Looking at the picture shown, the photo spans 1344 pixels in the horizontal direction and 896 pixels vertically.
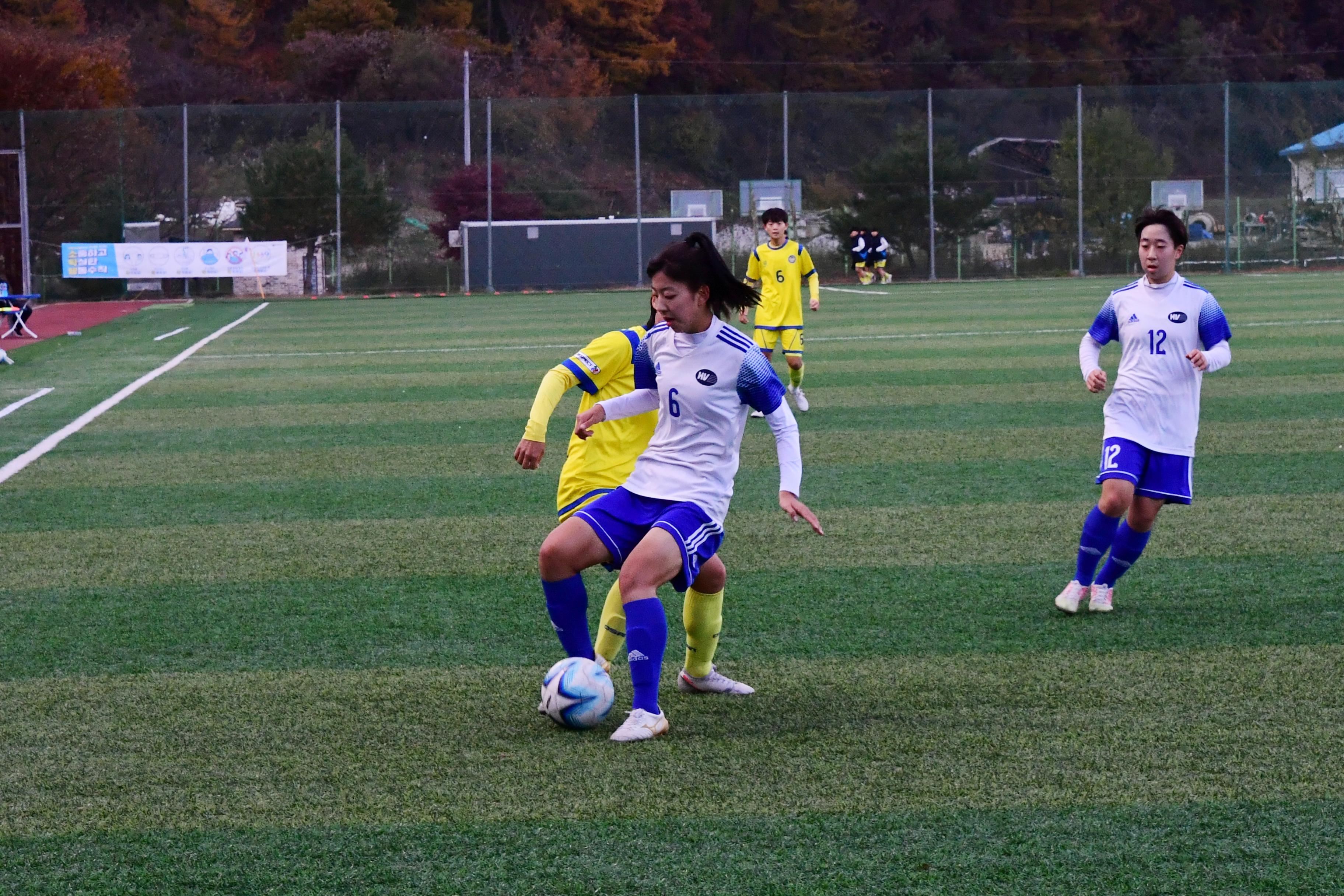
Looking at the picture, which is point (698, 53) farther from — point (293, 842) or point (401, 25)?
point (293, 842)

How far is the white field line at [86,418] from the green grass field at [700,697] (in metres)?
0.23

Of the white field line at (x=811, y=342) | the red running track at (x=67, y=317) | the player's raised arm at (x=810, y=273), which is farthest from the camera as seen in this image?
the red running track at (x=67, y=317)

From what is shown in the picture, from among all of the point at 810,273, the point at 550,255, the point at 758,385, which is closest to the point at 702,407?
the point at 758,385

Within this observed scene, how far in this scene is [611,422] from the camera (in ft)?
18.2

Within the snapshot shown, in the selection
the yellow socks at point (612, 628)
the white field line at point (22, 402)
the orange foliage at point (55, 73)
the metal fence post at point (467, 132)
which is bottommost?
the yellow socks at point (612, 628)

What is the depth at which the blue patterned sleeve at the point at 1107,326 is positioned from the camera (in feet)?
21.8

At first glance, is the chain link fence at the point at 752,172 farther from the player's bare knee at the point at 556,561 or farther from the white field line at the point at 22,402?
the player's bare knee at the point at 556,561

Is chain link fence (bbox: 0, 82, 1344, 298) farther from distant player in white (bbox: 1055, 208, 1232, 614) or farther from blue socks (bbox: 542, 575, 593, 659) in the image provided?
blue socks (bbox: 542, 575, 593, 659)

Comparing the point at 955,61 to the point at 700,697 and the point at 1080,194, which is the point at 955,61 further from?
the point at 700,697

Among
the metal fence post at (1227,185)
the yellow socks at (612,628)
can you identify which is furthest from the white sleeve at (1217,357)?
the metal fence post at (1227,185)

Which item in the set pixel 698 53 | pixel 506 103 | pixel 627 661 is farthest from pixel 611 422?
pixel 698 53

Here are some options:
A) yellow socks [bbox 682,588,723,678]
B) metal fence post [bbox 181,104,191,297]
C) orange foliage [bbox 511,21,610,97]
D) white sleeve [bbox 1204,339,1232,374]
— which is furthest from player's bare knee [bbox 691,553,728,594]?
orange foliage [bbox 511,21,610,97]

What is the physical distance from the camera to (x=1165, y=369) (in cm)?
643

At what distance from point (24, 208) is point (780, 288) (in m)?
23.5
